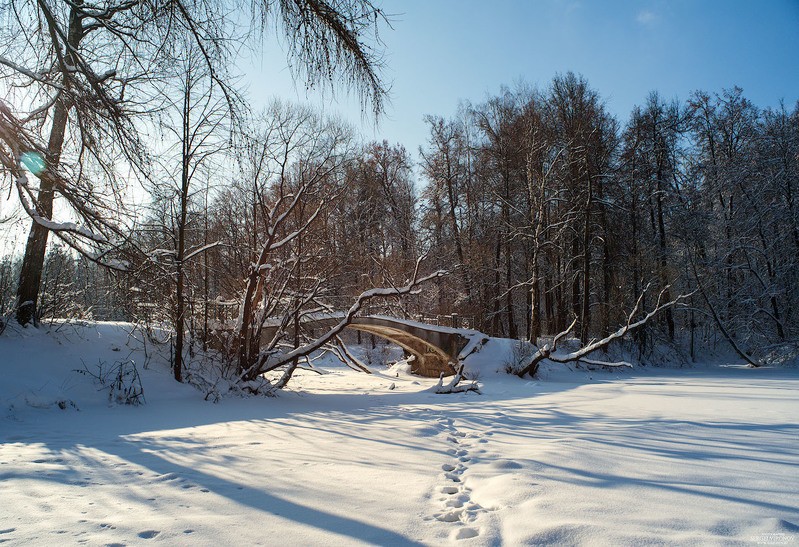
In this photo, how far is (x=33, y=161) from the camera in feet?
10.1

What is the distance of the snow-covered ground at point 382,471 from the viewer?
7.90 feet

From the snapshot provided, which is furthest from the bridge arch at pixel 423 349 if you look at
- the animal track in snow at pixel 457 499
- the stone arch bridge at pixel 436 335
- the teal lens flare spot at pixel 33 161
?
the teal lens flare spot at pixel 33 161

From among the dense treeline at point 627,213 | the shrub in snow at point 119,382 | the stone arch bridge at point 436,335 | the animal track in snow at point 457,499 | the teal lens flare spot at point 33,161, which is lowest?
the animal track in snow at point 457,499

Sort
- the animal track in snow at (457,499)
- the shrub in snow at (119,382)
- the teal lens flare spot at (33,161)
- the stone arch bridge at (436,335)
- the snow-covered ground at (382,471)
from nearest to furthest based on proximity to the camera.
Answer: the snow-covered ground at (382,471), the animal track in snow at (457,499), the teal lens flare spot at (33,161), the shrub in snow at (119,382), the stone arch bridge at (436,335)

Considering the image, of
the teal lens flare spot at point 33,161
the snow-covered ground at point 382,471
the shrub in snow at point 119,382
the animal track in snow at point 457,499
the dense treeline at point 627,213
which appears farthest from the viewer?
the dense treeline at point 627,213

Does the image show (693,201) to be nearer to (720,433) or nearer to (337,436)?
(720,433)

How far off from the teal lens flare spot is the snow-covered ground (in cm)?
216

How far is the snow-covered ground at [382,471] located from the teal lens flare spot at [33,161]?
7.08 feet

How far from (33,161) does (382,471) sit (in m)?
3.51

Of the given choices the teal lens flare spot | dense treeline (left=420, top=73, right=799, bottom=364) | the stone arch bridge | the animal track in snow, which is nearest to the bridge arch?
the stone arch bridge

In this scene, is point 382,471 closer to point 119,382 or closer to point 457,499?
point 457,499

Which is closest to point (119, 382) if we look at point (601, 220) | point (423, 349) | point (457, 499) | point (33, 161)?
point (33, 161)

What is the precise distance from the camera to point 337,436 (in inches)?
219

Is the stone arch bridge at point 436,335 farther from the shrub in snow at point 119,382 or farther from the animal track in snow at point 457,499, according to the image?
the animal track in snow at point 457,499
